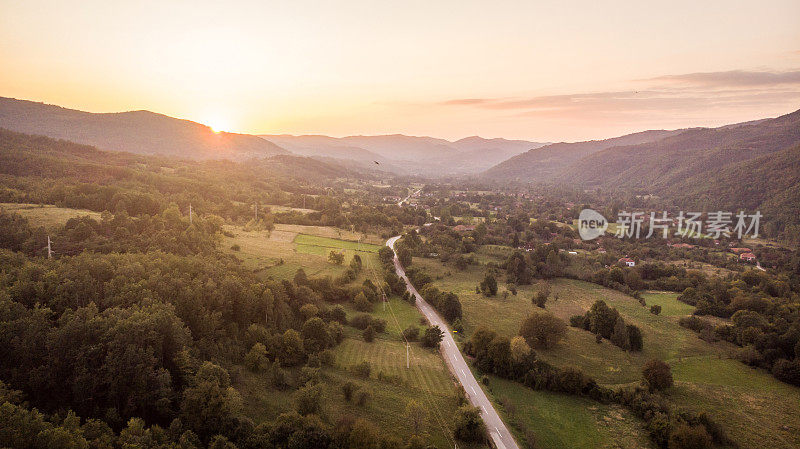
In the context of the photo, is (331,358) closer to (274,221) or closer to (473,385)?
(473,385)

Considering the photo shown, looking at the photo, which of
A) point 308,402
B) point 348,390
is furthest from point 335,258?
point 308,402

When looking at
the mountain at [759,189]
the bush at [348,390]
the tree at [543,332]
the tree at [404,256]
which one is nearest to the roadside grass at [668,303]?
the tree at [543,332]

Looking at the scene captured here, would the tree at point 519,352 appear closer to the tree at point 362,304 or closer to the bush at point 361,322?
the bush at point 361,322

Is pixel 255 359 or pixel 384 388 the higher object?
pixel 255 359

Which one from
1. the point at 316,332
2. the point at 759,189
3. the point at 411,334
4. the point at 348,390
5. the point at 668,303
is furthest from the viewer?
the point at 759,189

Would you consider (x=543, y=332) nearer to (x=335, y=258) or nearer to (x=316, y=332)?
(x=316, y=332)

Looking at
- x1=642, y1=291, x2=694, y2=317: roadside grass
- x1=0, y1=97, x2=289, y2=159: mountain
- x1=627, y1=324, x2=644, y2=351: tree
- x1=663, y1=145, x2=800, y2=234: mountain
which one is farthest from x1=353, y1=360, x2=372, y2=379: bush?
x1=0, y1=97, x2=289, y2=159: mountain

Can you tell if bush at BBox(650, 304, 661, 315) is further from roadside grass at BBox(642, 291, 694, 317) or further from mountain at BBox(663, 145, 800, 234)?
mountain at BBox(663, 145, 800, 234)
